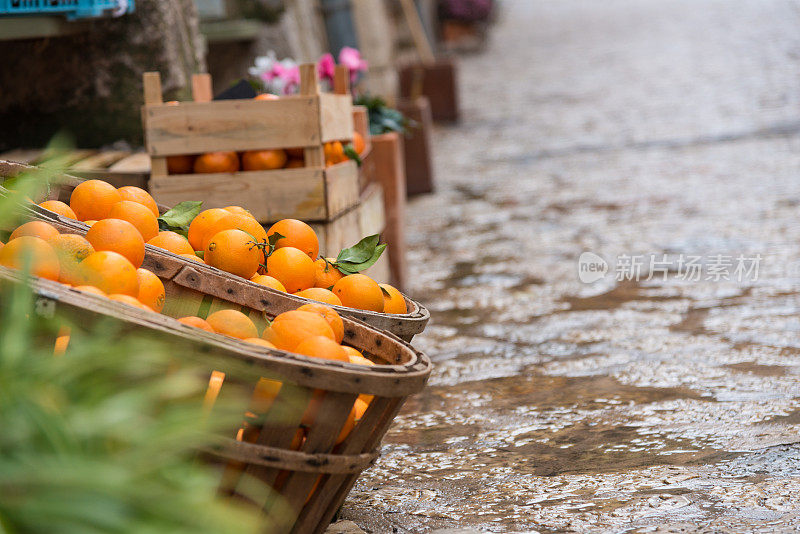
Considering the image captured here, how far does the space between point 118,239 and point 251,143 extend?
132 centimetres

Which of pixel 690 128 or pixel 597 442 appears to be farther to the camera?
pixel 690 128

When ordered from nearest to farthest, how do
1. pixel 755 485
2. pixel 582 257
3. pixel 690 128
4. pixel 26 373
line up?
1. pixel 26 373
2. pixel 755 485
3. pixel 582 257
4. pixel 690 128

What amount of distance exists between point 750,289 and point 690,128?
4851mm

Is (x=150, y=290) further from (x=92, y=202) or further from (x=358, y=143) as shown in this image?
(x=358, y=143)

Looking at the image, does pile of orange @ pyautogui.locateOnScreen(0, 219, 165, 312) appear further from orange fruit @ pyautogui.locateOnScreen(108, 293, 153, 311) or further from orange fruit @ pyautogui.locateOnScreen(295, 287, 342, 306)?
orange fruit @ pyautogui.locateOnScreen(295, 287, 342, 306)

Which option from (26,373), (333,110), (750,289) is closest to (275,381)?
(26,373)

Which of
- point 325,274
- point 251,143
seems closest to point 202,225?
point 325,274

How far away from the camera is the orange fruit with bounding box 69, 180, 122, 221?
227cm

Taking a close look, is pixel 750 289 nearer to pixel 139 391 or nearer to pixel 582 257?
pixel 582 257

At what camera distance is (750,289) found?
3986 mm

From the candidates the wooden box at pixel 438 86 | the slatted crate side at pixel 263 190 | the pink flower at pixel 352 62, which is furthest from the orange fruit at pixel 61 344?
the wooden box at pixel 438 86

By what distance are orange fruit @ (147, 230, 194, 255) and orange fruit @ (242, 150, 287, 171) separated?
1.00 metres

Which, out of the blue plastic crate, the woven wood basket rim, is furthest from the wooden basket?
the blue plastic crate

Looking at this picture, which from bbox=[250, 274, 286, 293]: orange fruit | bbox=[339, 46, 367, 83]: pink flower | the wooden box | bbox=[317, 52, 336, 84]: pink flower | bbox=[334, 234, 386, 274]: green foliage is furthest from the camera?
the wooden box
